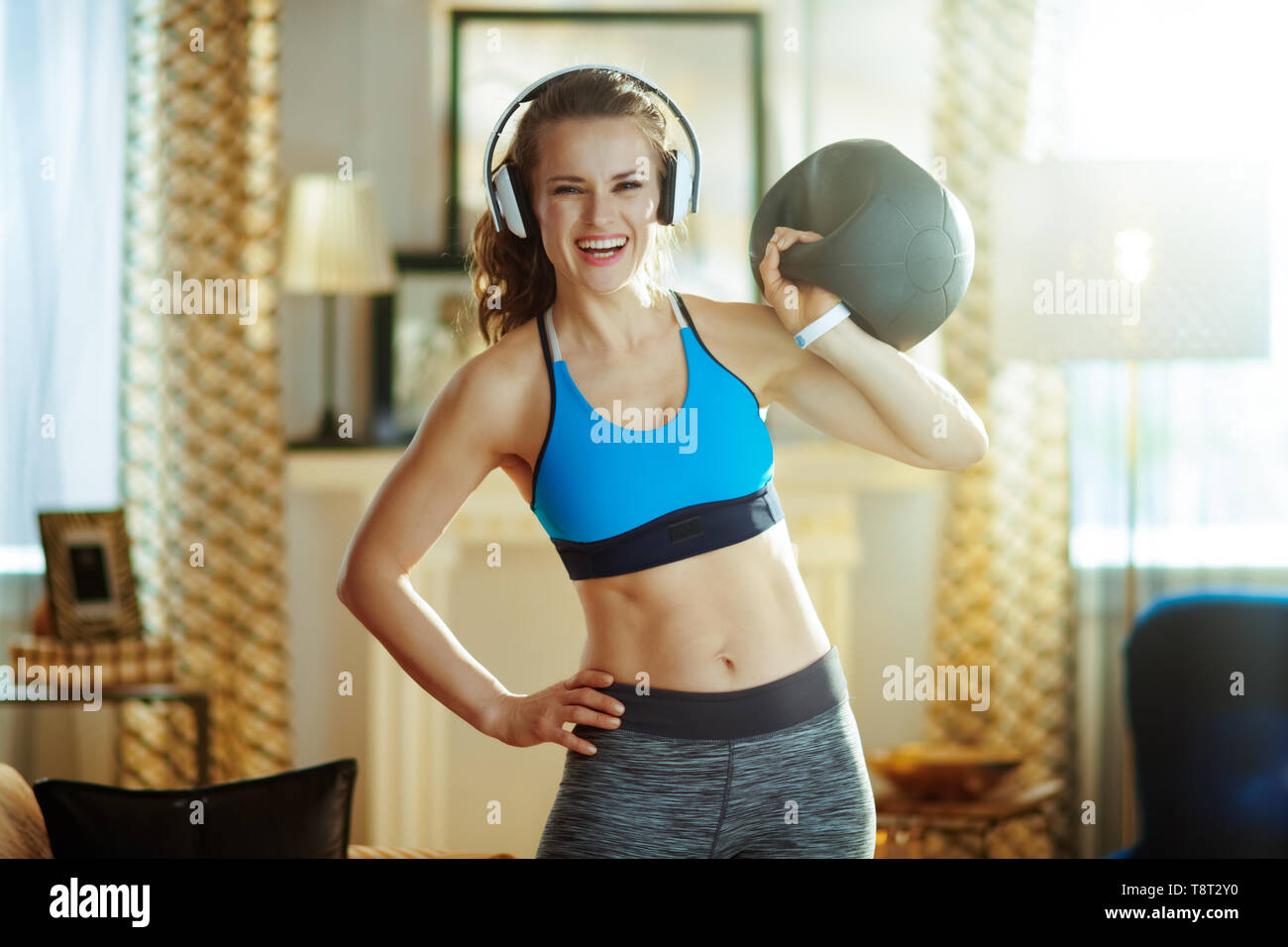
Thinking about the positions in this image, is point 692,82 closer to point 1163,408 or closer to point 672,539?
point 1163,408

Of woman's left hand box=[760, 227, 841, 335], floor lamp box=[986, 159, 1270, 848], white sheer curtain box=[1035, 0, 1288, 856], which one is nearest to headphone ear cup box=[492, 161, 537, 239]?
woman's left hand box=[760, 227, 841, 335]

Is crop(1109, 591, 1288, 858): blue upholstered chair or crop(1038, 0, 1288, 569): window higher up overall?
crop(1038, 0, 1288, 569): window

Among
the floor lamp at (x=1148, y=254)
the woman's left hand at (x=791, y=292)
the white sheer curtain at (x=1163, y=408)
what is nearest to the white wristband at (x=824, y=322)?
the woman's left hand at (x=791, y=292)

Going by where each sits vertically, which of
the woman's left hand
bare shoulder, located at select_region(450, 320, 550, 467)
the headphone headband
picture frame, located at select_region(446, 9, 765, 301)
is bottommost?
bare shoulder, located at select_region(450, 320, 550, 467)

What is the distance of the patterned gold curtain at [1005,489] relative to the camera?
3.42 meters

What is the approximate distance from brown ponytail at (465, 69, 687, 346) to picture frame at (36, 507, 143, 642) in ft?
5.88

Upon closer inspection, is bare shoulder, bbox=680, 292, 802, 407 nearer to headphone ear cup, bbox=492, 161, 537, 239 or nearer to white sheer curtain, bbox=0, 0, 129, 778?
headphone ear cup, bbox=492, 161, 537, 239

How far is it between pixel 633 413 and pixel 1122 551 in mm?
2494

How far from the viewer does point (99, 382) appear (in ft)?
11.3

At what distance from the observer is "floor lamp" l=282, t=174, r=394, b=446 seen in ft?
10.9

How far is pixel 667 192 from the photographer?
1.41 metres

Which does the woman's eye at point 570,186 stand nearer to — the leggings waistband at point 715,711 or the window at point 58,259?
the leggings waistband at point 715,711
